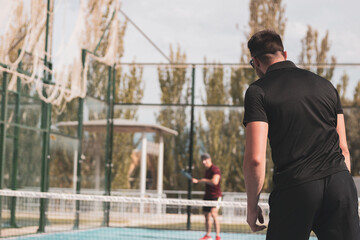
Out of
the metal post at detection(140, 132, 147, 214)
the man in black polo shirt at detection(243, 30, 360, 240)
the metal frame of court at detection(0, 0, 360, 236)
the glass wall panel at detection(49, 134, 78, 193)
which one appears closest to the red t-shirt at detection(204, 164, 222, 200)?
the metal frame of court at detection(0, 0, 360, 236)

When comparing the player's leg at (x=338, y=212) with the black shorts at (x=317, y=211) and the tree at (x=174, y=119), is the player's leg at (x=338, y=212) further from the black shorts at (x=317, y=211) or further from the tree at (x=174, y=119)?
the tree at (x=174, y=119)

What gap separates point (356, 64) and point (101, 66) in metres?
6.07

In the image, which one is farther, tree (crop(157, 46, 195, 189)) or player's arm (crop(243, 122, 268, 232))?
tree (crop(157, 46, 195, 189))

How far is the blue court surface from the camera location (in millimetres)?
12553

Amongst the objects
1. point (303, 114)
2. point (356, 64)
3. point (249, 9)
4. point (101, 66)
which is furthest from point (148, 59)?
point (303, 114)

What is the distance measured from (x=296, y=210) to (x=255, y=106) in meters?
0.48

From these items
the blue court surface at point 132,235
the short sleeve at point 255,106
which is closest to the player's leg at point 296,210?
the short sleeve at point 255,106

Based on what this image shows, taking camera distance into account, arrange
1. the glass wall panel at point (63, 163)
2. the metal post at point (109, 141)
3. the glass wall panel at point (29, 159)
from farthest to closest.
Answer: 1. the metal post at point (109, 141)
2. the glass wall panel at point (63, 163)
3. the glass wall panel at point (29, 159)

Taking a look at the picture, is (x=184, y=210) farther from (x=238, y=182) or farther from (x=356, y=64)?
(x=356, y=64)

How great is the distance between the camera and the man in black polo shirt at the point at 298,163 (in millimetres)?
2773

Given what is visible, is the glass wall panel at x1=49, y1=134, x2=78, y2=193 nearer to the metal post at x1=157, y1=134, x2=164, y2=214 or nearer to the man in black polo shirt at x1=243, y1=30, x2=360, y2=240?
the metal post at x1=157, y1=134, x2=164, y2=214

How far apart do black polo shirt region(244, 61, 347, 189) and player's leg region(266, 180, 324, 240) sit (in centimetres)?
4

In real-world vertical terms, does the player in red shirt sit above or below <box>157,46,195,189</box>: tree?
below

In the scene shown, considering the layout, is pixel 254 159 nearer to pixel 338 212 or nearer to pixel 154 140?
pixel 338 212
